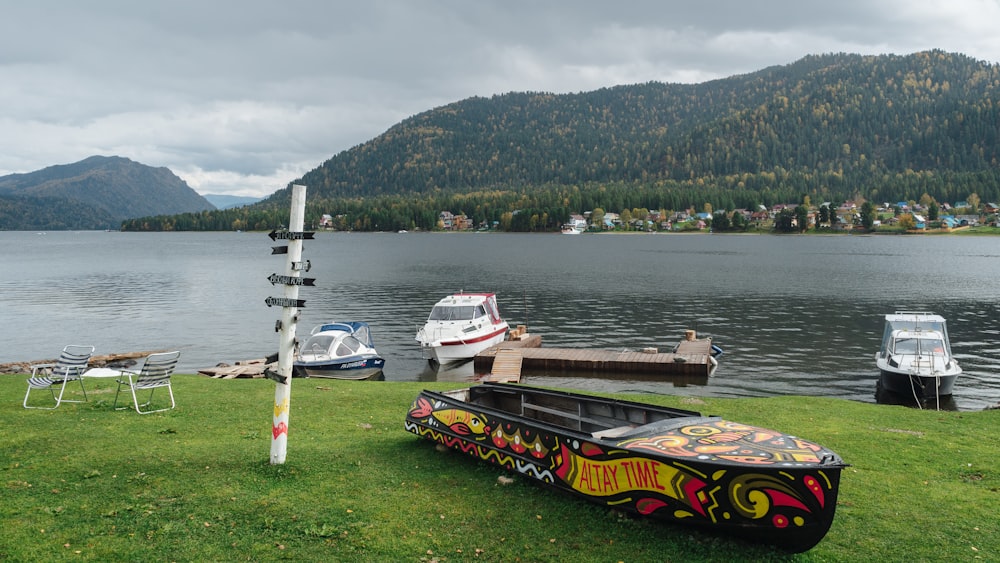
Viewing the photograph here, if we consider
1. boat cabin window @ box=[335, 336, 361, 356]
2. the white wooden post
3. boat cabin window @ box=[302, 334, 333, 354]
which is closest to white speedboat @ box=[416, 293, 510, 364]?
boat cabin window @ box=[335, 336, 361, 356]

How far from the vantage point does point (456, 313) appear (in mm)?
39281

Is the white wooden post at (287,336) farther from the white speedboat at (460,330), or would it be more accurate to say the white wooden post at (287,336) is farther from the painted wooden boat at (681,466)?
the white speedboat at (460,330)

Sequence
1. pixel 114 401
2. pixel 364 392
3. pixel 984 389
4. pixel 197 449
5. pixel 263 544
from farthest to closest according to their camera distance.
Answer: pixel 984 389 → pixel 364 392 → pixel 114 401 → pixel 197 449 → pixel 263 544

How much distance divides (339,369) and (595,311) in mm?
29659

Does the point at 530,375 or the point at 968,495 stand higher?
the point at 968,495

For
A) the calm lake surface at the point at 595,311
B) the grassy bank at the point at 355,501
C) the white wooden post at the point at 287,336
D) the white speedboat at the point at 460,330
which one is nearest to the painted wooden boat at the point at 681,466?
the grassy bank at the point at 355,501

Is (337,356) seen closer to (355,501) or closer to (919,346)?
(355,501)

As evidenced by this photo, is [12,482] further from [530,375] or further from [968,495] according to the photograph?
[530,375]

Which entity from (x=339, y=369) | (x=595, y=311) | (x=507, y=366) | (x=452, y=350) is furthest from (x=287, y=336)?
(x=595, y=311)

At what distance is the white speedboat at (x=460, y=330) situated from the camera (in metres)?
36.9

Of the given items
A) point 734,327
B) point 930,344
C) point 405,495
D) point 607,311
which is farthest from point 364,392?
point 607,311

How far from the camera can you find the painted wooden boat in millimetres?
7984

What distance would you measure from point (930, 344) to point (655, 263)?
83175mm

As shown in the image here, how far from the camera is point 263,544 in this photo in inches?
338
